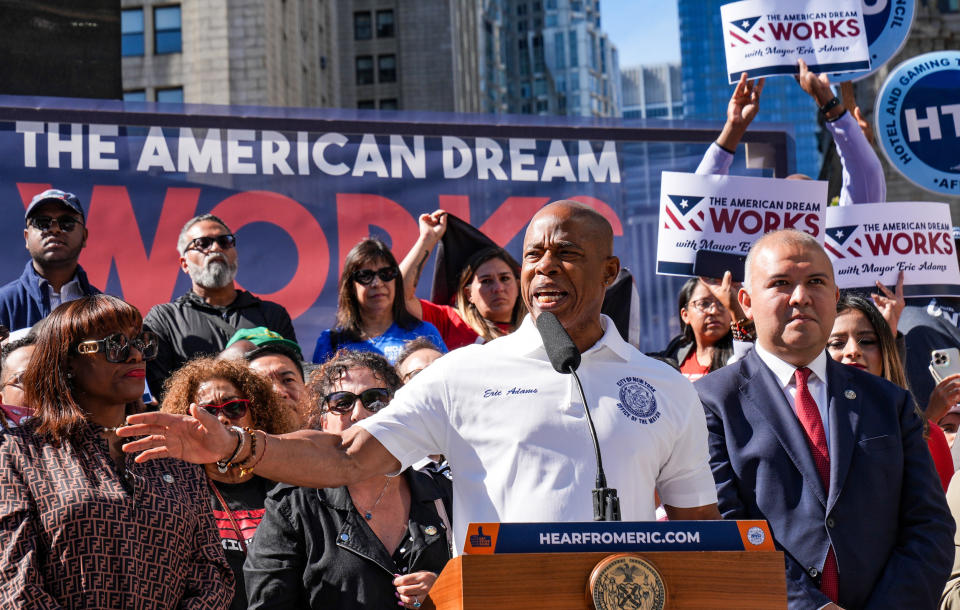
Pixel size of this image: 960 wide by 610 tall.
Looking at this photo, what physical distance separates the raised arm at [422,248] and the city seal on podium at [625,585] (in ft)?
15.5

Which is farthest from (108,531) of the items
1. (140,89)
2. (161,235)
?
(140,89)

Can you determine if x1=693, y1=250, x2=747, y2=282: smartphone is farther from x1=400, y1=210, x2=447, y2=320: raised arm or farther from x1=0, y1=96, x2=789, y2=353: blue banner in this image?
x1=400, y1=210, x2=447, y2=320: raised arm

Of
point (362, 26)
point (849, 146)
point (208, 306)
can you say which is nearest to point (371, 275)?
point (208, 306)

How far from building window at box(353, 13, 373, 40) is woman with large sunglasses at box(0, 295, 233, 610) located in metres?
61.9

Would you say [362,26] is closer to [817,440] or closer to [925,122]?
[925,122]

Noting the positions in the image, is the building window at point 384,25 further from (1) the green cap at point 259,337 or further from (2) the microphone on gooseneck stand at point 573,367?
(2) the microphone on gooseneck stand at point 573,367

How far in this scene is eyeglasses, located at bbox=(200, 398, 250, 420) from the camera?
502cm

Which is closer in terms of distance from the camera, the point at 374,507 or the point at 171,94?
the point at 374,507

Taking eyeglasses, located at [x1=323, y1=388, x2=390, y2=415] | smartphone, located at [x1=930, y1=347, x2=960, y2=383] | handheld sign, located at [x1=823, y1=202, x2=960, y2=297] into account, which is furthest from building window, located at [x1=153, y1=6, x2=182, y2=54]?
eyeglasses, located at [x1=323, y1=388, x2=390, y2=415]

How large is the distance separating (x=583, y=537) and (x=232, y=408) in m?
3.00

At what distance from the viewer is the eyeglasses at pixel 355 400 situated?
4.72 metres

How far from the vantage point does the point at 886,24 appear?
8.06 meters

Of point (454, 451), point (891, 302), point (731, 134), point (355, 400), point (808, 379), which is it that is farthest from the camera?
point (731, 134)

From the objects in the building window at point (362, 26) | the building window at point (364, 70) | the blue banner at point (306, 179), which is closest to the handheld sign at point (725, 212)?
the blue banner at point (306, 179)
